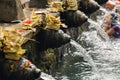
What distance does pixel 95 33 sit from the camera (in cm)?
1148

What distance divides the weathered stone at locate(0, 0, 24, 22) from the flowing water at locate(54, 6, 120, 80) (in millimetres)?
1340

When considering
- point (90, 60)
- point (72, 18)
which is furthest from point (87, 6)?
point (90, 60)

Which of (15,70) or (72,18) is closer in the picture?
(15,70)

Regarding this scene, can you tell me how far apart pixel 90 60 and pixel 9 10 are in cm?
212

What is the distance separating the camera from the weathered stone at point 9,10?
810 centimetres

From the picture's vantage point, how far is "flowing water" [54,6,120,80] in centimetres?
841

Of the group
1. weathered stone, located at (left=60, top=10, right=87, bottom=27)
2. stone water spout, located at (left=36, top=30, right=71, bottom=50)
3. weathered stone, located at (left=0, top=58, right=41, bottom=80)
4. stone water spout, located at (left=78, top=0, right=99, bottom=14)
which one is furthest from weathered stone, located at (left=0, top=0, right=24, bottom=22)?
stone water spout, located at (left=78, top=0, right=99, bottom=14)

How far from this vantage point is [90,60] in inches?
363

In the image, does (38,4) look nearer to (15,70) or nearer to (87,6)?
(87,6)

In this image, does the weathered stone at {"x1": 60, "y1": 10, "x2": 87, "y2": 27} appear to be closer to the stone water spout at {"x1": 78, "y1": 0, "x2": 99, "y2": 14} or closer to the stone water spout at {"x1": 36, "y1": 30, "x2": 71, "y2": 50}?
the stone water spout at {"x1": 78, "y1": 0, "x2": 99, "y2": 14}

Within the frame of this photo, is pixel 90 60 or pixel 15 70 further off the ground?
pixel 15 70

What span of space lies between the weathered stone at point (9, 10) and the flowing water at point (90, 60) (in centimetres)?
134

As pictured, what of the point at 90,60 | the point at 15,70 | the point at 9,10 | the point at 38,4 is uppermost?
the point at 9,10

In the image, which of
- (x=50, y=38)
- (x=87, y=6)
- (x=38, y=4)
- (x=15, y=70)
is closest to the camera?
(x=15, y=70)
